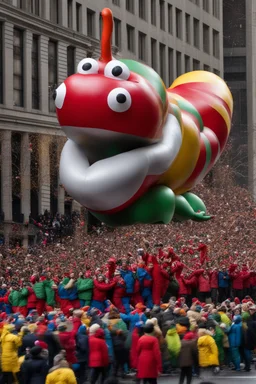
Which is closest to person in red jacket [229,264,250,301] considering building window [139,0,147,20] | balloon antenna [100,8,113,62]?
balloon antenna [100,8,113,62]

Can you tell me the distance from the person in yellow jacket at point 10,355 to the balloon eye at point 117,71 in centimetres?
696

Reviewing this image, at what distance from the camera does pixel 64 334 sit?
23.0 meters

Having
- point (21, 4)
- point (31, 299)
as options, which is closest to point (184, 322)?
point (31, 299)

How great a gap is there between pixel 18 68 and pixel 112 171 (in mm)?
46489

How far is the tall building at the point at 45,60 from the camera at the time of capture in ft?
199

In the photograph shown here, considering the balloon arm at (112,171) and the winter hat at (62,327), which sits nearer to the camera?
the balloon arm at (112,171)

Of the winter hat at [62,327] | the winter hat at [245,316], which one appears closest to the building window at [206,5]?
the winter hat at [245,316]

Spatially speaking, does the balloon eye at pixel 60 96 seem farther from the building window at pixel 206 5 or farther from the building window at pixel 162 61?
the building window at pixel 162 61

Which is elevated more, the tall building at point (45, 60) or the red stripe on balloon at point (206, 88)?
the tall building at point (45, 60)

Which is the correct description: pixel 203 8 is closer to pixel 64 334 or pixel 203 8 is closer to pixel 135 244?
pixel 135 244

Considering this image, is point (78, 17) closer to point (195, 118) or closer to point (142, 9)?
point (142, 9)

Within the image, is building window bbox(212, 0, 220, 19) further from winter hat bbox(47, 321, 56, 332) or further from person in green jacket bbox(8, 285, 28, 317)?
winter hat bbox(47, 321, 56, 332)

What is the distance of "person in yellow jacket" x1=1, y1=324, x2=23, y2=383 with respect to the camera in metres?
23.0

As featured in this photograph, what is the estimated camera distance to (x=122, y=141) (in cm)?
1750
